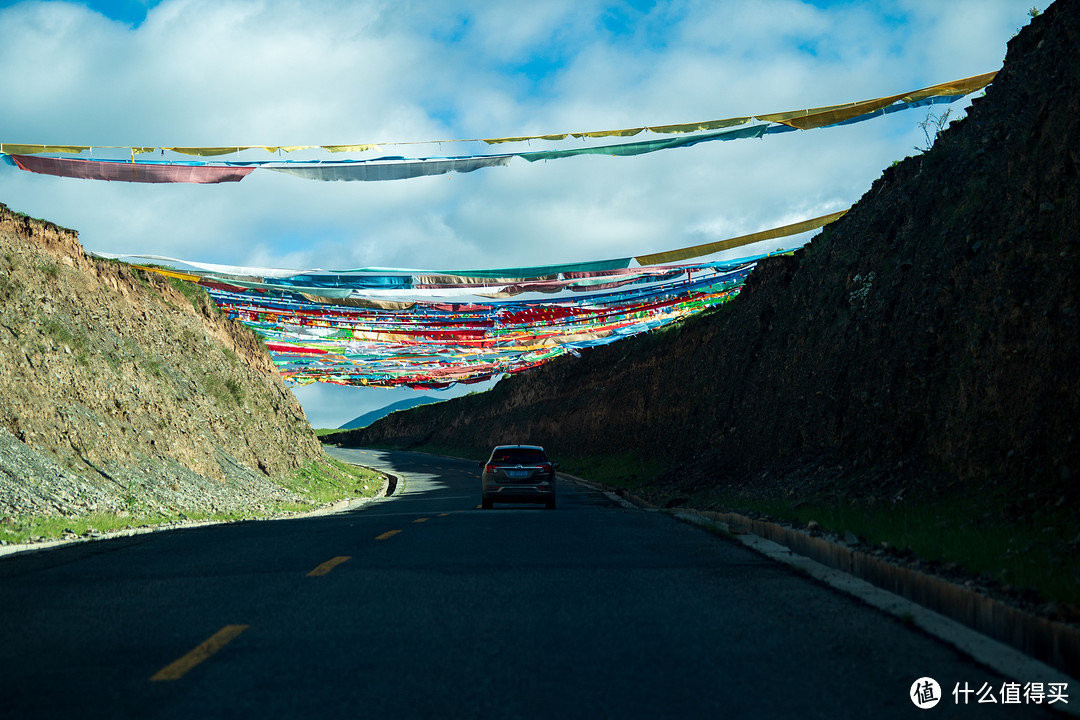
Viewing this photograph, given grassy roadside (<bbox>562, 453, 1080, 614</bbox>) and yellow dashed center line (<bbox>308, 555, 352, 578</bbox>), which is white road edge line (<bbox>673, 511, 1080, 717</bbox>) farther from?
yellow dashed center line (<bbox>308, 555, 352, 578</bbox>)

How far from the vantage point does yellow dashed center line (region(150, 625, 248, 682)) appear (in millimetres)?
5875

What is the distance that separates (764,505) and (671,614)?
36.7 ft

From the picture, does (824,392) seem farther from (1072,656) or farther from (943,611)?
(1072,656)

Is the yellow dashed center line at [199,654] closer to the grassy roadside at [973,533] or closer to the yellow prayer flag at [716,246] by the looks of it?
the grassy roadside at [973,533]

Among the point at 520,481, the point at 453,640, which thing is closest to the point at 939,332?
the point at 520,481

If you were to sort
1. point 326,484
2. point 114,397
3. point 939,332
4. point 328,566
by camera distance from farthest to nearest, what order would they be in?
point 326,484 < point 114,397 < point 939,332 < point 328,566

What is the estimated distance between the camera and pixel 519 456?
24.6 m

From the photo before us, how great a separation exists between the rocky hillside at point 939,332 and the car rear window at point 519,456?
4872mm

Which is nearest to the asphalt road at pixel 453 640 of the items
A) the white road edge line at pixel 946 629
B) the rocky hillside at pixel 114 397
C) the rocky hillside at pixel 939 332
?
the white road edge line at pixel 946 629

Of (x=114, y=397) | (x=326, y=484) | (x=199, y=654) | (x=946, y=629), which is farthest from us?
(x=326, y=484)

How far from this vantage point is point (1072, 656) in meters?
5.77

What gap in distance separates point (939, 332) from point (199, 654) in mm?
14326

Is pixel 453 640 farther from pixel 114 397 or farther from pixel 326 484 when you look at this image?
pixel 326 484

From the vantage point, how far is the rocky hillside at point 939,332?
1291cm
